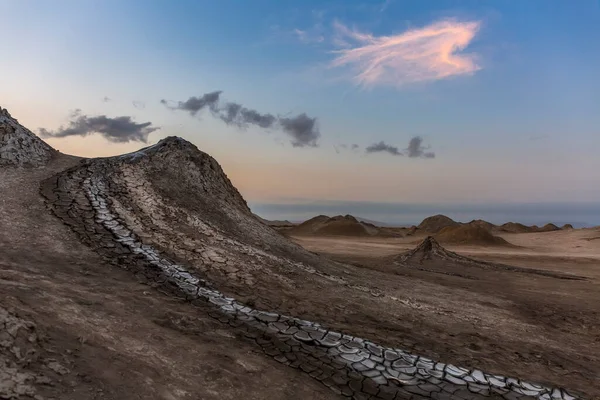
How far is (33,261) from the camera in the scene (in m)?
8.33

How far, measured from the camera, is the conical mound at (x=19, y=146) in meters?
14.6

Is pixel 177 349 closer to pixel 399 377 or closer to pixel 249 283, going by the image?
pixel 399 377

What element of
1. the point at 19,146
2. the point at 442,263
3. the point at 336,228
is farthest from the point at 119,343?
the point at 336,228

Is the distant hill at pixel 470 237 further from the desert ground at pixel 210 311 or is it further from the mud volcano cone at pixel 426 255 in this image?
the desert ground at pixel 210 311

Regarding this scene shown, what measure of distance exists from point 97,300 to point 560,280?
19.5 metres

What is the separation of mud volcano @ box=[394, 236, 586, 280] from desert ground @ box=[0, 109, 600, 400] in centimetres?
396

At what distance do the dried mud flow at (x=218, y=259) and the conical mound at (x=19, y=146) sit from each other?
160cm

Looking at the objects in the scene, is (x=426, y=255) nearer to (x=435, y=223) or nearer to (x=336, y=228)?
(x=336, y=228)

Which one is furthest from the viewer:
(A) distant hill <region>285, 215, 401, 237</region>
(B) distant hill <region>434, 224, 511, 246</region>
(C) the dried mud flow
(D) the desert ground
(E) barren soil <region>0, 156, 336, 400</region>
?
(A) distant hill <region>285, 215, 401, 237</region>

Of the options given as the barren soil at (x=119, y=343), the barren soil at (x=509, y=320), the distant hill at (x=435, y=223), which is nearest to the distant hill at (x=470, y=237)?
the distant hill at (x=435, y=223)

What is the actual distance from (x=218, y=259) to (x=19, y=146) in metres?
9.82

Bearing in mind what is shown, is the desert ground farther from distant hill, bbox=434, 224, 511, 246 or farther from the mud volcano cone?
distant hill, bbox=434, 224, 511, 246

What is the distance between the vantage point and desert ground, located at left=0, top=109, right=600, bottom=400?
522cm

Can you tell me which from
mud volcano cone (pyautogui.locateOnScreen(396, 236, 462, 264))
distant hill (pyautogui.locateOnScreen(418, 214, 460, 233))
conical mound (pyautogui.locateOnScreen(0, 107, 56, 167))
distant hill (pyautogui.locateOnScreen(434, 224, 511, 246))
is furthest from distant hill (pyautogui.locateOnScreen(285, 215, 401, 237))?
conical mound (pyautogui.locateOnScreen(0, 107, 56, 167))
